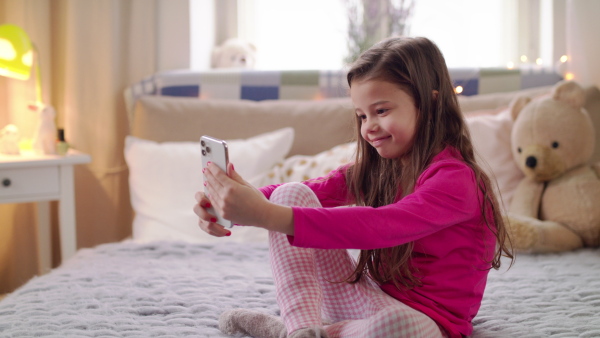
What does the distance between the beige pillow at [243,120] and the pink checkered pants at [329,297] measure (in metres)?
1.04

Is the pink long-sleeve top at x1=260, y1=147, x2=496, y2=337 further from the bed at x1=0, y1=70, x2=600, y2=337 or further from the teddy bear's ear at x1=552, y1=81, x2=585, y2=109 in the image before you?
the teddy bear's ear at x1=552, y1=81, x2=585, y2=109

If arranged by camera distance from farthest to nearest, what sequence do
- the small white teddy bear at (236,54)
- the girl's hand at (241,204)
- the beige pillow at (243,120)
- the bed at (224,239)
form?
the small white teddy bear at (236,54), the beige pillow at (243,120), the bed at (224,239), the girl's hand at (241,204)

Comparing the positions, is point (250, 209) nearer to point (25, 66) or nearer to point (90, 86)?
point (25, 66)

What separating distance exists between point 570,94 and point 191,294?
1.26 meters

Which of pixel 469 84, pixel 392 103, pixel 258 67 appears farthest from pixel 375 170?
pixel 258 67

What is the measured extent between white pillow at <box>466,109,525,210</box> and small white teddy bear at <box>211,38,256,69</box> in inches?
44.0

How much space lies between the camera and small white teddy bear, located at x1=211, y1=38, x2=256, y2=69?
2.69 meters

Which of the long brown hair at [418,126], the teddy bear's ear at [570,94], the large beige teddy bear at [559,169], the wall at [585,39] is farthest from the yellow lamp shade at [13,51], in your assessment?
the wall at [585,39]

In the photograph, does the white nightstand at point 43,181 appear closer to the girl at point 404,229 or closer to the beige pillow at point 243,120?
the beige pillow at point 243,120

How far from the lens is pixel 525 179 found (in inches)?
72.9

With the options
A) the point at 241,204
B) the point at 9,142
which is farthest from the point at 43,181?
the point at 241,204

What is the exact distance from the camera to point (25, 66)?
1921 millimetres

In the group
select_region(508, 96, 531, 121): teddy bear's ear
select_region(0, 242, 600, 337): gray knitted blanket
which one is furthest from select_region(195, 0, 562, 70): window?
select_region(0, 242, 600, 337): gray knitted blanket

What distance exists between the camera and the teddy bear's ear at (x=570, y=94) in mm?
1821
